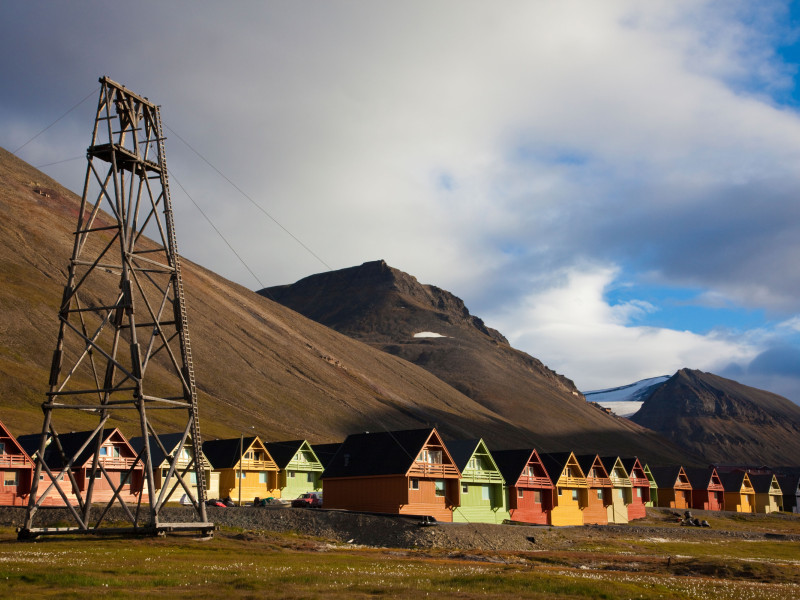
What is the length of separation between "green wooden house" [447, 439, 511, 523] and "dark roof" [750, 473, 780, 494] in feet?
243

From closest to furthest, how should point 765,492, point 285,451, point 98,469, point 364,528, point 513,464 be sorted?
1. point 364,528
2. point 98,469
3. point 513,464
4. point 285,451
5. point 765,492

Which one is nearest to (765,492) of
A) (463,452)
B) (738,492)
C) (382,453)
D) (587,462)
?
(738,492)

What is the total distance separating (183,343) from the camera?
44.3 meters

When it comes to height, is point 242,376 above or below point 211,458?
above

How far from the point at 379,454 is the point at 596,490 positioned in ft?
100

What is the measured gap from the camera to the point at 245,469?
84.4 m

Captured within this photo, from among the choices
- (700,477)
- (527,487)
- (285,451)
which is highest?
(285,451)

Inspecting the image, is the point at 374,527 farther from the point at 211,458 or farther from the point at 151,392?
the point at 151,392

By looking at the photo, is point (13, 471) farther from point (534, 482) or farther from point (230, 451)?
point (534, 482)

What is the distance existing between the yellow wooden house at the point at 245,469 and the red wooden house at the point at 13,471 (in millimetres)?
18953

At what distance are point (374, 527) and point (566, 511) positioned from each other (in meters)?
32.5

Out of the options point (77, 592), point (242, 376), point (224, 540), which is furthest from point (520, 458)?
point (242, 376)

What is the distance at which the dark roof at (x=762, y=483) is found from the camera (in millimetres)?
130875

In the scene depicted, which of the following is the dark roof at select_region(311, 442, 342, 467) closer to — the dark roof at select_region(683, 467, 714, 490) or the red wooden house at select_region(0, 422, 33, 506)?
the red wooden house at select_region(0, 422, 33, 506)
